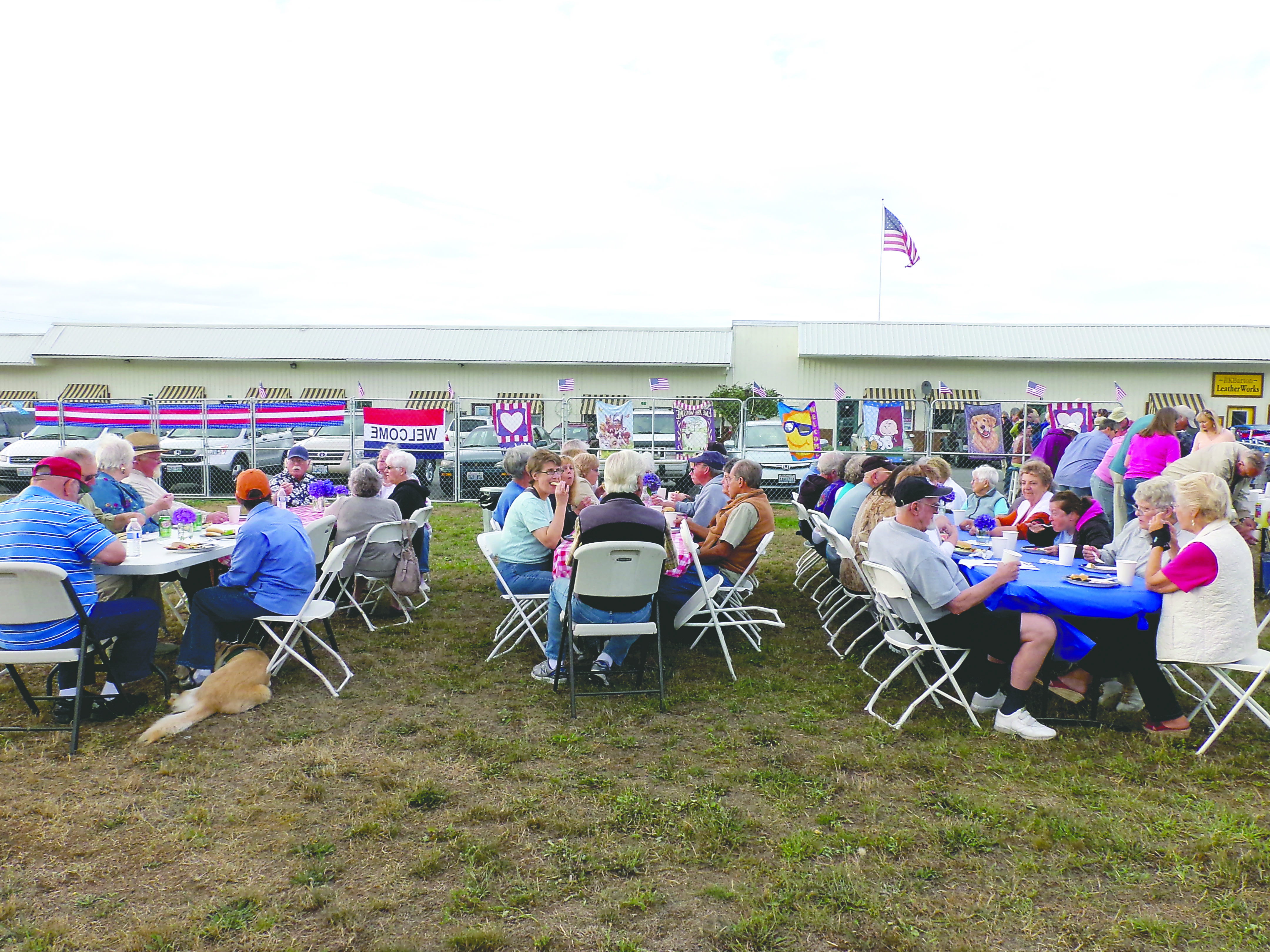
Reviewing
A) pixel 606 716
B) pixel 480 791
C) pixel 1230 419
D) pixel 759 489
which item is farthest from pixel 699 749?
pixel 1230 419

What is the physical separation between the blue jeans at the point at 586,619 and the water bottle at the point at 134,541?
2.54 m

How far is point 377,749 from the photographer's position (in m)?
4.26

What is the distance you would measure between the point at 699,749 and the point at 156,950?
247 centimetres

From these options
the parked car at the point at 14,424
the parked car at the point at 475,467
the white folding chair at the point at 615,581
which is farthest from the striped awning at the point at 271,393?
the white folding chair at the point at 615,581

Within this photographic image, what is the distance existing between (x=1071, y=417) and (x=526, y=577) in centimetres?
1250

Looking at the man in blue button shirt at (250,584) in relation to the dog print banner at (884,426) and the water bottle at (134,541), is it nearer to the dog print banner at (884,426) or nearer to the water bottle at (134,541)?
the water bottle at (134,541)

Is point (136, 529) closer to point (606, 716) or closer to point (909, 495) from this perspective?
point (606, 716)

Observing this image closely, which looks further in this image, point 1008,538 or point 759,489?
point 759,489

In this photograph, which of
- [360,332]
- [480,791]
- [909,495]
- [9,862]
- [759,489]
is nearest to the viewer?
[9,862]

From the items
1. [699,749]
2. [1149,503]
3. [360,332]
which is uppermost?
[360,332]

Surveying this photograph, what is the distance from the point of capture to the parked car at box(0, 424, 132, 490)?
1437cm

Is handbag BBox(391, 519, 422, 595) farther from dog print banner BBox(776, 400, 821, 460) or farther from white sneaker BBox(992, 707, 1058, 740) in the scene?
dog print banner BBox(776, 400, 821, 460)

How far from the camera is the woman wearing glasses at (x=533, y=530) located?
569 cm

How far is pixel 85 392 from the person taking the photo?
31688 mm
